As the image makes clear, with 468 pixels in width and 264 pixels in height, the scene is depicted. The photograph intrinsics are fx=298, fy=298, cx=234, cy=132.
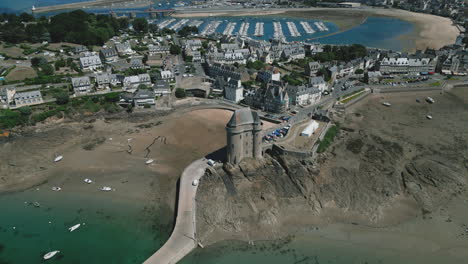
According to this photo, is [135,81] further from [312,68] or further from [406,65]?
[406,65]

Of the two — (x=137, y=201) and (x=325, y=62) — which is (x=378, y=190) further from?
(x=325, y=62)

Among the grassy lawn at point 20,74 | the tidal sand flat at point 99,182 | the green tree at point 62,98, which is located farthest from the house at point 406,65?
the grassy lawn at point 20,74

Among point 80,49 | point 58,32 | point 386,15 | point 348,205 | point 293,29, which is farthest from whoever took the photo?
point 386,15

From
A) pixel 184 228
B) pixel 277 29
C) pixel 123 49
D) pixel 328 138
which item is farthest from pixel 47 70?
pixel 277 29

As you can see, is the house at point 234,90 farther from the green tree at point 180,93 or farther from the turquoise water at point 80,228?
the turquoise water at point 80,228

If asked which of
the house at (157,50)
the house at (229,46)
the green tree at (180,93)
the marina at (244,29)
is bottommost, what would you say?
the green tree at (180,93)
